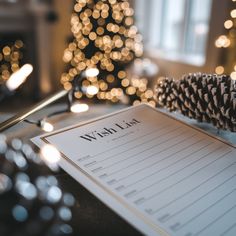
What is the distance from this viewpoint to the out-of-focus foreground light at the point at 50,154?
0.42 metres

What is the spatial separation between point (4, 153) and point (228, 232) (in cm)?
32

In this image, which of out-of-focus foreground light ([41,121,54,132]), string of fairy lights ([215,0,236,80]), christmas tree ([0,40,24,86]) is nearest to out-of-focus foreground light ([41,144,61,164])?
out-of-focus foreground light ([41,121,54,132])

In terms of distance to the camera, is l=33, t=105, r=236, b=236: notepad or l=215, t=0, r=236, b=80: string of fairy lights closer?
l=33, t=105, r=236, b=236: notepad

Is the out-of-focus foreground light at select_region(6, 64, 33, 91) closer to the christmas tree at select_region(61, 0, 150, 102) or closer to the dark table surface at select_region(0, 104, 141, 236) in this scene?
the dark table surface at select_region(0, 104, 141, 236)

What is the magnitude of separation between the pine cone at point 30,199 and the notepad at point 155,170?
29 mm

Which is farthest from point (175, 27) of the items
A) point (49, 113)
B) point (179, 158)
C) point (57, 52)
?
point (179, 158)

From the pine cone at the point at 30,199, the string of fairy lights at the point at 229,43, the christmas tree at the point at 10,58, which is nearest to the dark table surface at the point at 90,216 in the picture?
the pine cone at the point at 30,199

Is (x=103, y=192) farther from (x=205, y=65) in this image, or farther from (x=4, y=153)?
(x=205, y=65)

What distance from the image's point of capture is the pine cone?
1.03ft

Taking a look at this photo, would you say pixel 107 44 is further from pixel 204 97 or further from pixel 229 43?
pixel 204 97

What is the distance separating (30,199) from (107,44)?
201 cm

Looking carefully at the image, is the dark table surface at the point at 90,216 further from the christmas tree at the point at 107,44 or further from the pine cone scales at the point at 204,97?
the christmas tree at the point at 107,44

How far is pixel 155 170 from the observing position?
15.7 inches

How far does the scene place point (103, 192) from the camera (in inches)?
14.3
